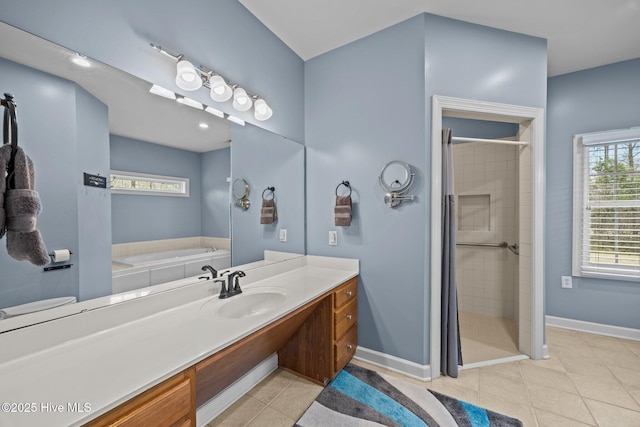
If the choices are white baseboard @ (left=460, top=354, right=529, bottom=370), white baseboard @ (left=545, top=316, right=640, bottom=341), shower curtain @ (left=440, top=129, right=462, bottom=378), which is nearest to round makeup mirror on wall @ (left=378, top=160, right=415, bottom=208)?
shower curtain @ (left=440, top=129, right=462, bottom=378)

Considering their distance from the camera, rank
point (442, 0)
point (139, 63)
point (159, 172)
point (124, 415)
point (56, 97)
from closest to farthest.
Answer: point (124, 415) → point (56, 97) → point (139, 63) → point (159, 172) → point (442, 0)

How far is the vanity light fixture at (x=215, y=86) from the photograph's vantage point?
4.35ft

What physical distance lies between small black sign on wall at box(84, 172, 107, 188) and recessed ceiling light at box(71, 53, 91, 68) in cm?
44

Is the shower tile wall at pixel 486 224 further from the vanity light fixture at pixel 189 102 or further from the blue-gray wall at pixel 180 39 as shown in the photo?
the vanity light fixture at pixel 189 102

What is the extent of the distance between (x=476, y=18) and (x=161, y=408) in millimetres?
2848

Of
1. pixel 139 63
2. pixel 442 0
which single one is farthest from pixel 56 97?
pixel 442 0

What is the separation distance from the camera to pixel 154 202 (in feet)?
4.30

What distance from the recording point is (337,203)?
83.4 inches

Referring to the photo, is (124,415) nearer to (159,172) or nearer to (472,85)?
(159,172)

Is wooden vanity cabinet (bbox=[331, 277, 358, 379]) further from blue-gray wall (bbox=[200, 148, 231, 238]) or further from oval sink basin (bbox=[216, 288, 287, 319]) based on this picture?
blue-gray wall (bbox=[200, 148, 231, 238])

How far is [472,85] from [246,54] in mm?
1692

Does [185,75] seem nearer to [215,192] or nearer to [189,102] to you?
[189,102]

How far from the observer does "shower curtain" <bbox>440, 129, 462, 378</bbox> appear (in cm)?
189

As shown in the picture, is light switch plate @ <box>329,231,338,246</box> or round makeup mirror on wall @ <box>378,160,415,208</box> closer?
round makeup mirror on wall @ <box>378,160,415,208</box>
